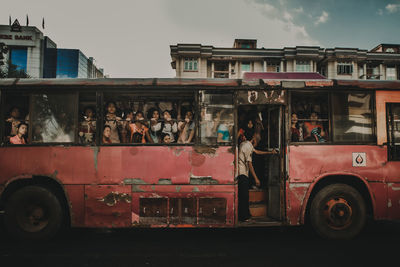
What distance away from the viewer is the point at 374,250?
425cm

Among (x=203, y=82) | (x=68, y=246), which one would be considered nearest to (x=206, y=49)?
(x=203, y=82)

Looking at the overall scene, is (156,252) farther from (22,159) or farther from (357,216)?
(357,216)

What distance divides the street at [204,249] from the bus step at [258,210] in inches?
14.4

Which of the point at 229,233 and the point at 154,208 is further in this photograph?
the point at 229,233

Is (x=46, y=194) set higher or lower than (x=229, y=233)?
higher

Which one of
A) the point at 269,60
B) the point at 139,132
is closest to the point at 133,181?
the point at 139,132

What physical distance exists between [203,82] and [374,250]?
4105 mm

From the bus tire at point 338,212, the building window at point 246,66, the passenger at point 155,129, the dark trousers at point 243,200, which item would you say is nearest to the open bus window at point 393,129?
the bus tire at point 338,212

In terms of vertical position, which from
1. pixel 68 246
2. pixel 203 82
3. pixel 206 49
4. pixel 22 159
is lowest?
pixel 68 246

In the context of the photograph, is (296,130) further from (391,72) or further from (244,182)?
(391,72)

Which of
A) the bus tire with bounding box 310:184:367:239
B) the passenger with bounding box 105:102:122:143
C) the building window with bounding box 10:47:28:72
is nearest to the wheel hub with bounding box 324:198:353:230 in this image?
the bus tire with bounding box 310:184:367:239

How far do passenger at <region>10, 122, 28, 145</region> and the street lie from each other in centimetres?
182

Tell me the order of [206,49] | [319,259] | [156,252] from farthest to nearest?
[206,49] → [156,252] → [319,259]

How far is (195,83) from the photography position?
4.84 meters
